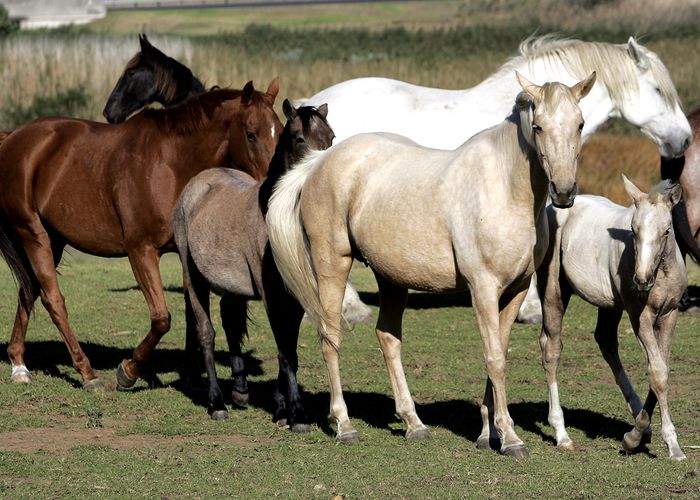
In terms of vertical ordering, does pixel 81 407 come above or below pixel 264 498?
below

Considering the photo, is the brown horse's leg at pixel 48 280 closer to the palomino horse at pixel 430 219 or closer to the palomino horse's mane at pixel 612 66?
the palomino horse at pixel 430 219

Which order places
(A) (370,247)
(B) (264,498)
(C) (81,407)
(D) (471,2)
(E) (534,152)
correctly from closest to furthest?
(B) (264,498) → (E) (534,152) → (A) (370,247) → (C) (81,407) → (D) (471,2)

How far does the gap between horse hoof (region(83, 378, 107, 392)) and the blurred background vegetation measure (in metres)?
9.97

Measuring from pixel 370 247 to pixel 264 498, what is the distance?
1854 millimetres

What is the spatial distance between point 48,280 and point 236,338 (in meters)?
1.93

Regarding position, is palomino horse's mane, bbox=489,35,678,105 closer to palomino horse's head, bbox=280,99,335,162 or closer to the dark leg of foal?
palomino horse's head, bbox=280,99,335,162

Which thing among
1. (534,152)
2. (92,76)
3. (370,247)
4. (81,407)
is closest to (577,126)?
(534,152)

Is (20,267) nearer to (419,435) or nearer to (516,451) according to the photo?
(419,435)

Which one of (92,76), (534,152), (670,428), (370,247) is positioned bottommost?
(92,76)

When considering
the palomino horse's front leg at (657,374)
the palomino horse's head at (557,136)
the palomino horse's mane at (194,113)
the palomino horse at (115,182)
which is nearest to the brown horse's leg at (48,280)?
the palomino horse at (115,182)

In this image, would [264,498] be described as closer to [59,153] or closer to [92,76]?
[59,153]

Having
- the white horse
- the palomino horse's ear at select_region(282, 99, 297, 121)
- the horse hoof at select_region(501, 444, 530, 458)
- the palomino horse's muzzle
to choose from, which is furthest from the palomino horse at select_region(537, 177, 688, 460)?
the white horse

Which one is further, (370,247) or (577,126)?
(370,247)

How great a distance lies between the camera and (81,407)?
8.20 meters
